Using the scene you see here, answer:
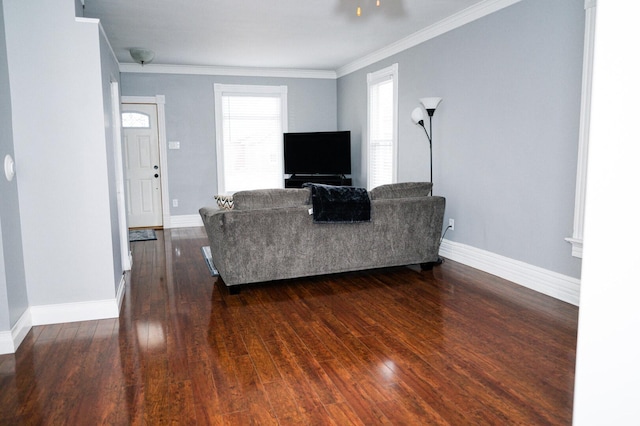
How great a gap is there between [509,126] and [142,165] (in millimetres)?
5566

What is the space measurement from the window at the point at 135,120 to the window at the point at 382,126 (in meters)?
3.51

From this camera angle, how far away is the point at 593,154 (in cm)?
79

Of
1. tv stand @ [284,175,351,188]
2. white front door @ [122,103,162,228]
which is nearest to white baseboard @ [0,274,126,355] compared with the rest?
white front door @ [122,103,162,228]

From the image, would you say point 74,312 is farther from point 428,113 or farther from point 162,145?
point 162,145

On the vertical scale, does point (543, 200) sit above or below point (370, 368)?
above

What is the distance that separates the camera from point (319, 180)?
745cm

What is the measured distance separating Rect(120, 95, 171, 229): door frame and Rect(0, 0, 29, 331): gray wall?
4321mm

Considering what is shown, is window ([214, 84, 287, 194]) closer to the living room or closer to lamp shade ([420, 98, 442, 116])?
the living room

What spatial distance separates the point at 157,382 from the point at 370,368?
3.79 ft

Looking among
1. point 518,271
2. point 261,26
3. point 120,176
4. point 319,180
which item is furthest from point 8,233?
point 319,180

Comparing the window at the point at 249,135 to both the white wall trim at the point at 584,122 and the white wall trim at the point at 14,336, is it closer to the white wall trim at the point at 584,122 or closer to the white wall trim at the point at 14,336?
the white wall trim at the point at 14,336

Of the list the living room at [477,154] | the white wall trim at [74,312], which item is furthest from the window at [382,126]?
the white wall trim at [74,312]

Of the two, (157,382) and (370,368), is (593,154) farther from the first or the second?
(157,382)

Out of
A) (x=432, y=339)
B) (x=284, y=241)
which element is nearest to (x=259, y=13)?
(x=284, y=241)
